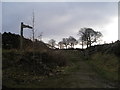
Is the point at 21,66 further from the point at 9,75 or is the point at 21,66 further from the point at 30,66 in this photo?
the point at 9,75

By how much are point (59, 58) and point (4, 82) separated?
38.8ft

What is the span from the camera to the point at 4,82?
13.3m

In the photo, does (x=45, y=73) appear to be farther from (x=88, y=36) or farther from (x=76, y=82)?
(x=88, y=36)

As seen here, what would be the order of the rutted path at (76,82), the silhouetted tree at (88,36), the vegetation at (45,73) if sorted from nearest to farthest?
the rutted path at (76,82) < the vegetation at (45,73) < the silhouetted tree at (88,36)

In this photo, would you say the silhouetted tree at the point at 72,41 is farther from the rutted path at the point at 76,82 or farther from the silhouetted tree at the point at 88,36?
the rutted path at the point at 76,82

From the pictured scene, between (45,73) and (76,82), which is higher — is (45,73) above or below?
above

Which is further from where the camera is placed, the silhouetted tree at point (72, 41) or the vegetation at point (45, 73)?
the silhouetted tree at point (72, 41)

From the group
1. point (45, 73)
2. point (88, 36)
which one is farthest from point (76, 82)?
point (88, 36)

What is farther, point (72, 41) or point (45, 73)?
point (72, 41)

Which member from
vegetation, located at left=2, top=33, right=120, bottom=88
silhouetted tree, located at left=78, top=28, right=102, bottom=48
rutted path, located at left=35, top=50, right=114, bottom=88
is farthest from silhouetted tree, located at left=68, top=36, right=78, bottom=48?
rutted path, located at left=35, top=50, right=114, bottom=88

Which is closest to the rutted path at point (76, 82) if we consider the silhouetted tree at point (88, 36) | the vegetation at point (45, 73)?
the vegetation at point (45, 73)

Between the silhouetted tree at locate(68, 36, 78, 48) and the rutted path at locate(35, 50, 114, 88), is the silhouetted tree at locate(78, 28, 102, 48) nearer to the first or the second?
the silhouetted tree at locate(68, 36, 78, 48)

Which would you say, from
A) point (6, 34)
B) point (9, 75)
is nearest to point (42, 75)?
point (9, 75)

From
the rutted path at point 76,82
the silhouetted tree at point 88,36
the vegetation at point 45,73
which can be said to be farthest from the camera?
the silhouetted tree at point 88,36
